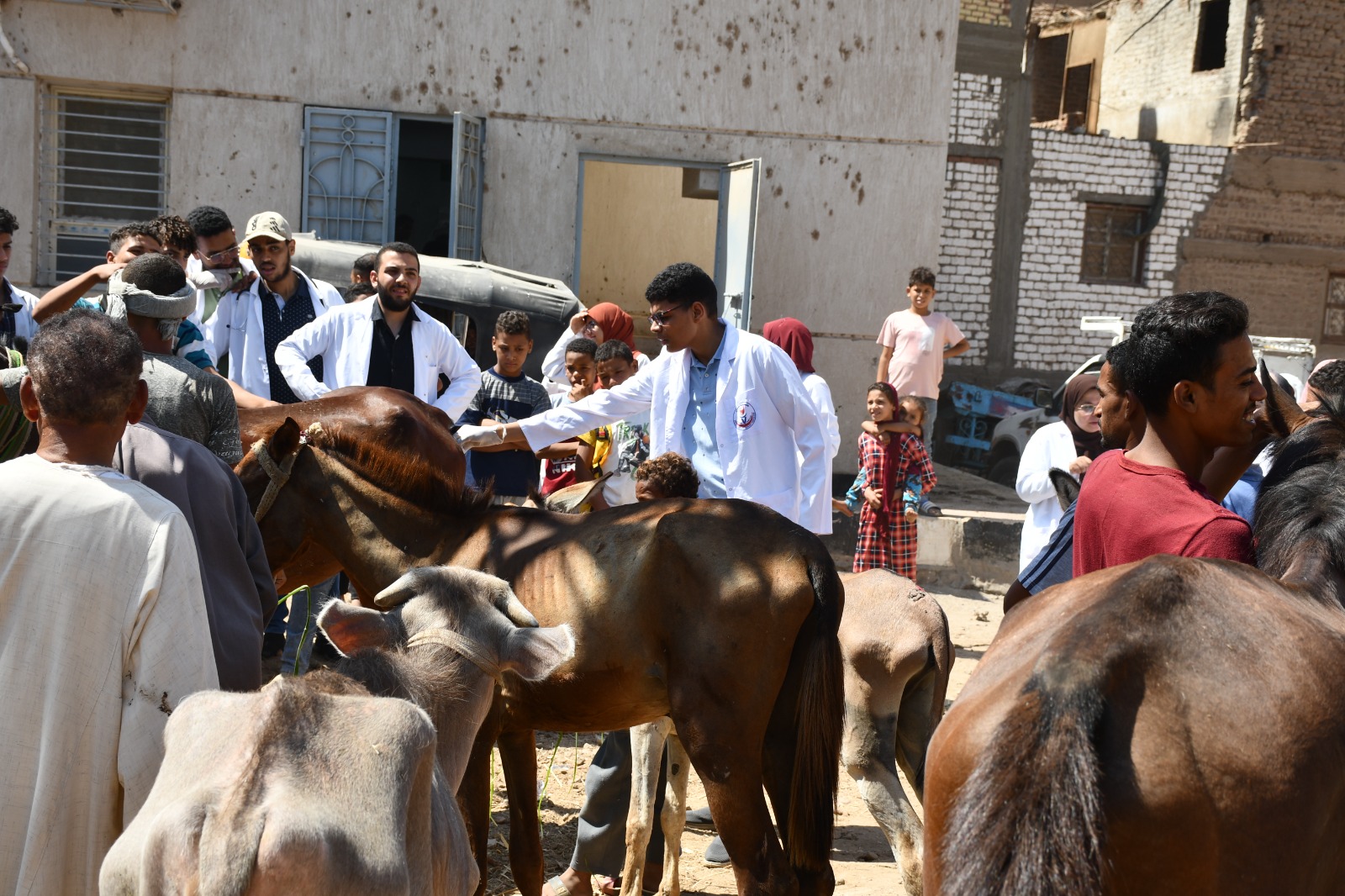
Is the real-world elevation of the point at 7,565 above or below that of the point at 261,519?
above

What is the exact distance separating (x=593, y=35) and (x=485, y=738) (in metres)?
8.98

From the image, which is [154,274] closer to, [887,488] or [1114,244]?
[887,488]

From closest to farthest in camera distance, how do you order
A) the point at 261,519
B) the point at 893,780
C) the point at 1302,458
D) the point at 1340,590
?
the point at 1340,590 → the point at 1302,458 → the point at 261,519 → the point at 893,780

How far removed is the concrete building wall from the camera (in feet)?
60.5

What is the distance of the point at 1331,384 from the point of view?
127 inches

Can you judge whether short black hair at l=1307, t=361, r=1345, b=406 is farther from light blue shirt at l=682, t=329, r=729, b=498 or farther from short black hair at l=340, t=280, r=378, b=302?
short black hair at l=340, t=280, r=378, b=302

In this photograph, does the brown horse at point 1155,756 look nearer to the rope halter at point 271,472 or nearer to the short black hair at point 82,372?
the short black hair at point 82,372

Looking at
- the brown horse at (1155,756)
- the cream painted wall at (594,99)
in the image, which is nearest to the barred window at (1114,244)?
the cream painted wall at (594,99)

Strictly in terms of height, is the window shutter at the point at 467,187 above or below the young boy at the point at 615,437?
above

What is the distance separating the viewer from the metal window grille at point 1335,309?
18.8 meters

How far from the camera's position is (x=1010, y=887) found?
1.89m

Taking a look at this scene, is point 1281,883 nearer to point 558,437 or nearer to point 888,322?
point 558,437

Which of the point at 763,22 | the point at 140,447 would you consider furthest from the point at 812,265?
the point at 140,447

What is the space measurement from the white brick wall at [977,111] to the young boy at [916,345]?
21.9 ft
